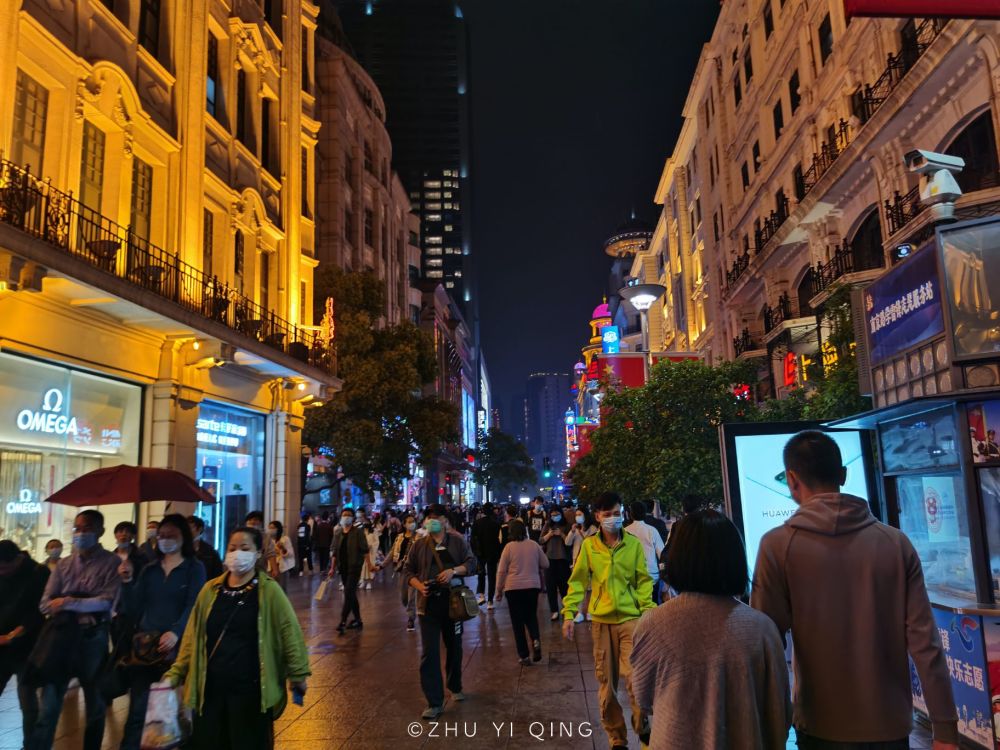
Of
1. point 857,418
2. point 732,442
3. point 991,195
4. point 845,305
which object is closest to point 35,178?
point 732,442

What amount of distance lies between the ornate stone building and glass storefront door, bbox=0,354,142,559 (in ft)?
50.2

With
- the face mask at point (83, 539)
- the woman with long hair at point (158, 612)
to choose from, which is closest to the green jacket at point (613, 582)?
the woman with long hair at point (158, 612)

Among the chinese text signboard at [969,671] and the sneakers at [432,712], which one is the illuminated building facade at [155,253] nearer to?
the sneakers at [432,712]

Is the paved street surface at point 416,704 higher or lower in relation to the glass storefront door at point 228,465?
lower

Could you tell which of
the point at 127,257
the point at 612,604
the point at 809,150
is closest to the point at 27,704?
the point at 612,604

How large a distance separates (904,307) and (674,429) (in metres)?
9.45

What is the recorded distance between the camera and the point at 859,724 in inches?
115

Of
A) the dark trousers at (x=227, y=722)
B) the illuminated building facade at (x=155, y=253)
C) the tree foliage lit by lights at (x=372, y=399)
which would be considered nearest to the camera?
the dark trousers at (x=227, y=722)

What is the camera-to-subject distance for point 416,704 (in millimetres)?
7840

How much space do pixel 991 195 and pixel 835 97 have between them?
8.78 metres

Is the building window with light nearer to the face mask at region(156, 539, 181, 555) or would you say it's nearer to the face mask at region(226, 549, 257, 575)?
the face mask at region(156, 539, 181, 555)

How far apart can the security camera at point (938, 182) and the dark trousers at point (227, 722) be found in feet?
19.8

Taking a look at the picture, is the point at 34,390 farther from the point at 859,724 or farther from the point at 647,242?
the point at 647,242

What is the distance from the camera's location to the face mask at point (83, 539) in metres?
6.51
